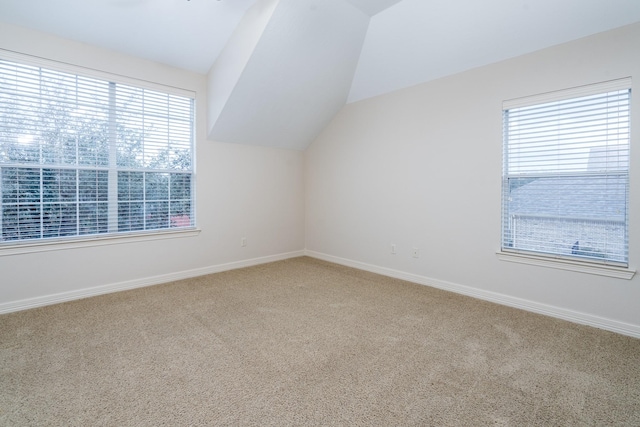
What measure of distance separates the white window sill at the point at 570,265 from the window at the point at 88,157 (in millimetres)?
3744

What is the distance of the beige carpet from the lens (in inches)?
62.5

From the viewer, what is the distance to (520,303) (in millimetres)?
3004

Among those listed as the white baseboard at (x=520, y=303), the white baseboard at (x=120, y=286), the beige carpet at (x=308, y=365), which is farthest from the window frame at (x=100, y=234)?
the white baseboard at (x=520, y=303)

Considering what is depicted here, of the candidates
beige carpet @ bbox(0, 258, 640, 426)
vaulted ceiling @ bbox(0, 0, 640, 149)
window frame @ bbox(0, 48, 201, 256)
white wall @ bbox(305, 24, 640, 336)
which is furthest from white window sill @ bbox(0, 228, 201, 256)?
white wall @ bbox(305, 24, 640, 336)

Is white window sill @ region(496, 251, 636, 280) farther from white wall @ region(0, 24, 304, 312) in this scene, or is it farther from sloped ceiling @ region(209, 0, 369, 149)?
white wall @ region(0, 24, 304, 312)

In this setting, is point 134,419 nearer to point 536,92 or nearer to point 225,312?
point 225,312

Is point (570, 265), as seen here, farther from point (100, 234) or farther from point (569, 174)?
point (100, 234)

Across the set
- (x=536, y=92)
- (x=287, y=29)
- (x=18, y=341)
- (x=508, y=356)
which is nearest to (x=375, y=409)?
(x=508, y=356)

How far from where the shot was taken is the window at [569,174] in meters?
2.53

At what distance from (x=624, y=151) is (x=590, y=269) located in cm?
100

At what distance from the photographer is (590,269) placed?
2.64 m

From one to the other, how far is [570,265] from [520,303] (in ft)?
1.84

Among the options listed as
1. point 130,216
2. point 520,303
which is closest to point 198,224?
point 130,216

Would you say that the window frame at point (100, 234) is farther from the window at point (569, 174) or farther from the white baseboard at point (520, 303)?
the window at point (569, 174)
